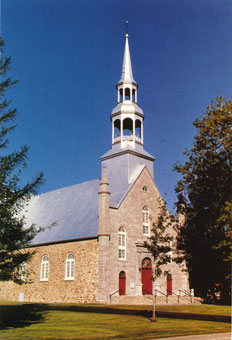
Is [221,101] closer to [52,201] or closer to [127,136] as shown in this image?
[127,136]

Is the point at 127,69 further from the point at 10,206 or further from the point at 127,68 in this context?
the point at 10,206

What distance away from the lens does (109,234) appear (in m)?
32.0

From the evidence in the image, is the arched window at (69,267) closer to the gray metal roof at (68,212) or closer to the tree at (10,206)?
the gray metal roof at (68,212)

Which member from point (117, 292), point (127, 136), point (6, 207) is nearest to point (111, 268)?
point (117, 292)

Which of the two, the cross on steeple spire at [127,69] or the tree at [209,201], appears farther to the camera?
the cross on steeple spire at [127,69]

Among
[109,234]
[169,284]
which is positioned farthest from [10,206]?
[169,284]

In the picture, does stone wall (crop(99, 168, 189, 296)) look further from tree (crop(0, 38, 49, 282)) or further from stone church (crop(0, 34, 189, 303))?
tree (crop(0, 38, 49, 282))

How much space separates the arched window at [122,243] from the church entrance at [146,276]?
291 cm

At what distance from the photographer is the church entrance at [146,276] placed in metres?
34.7

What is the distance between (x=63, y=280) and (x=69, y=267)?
1297 mm

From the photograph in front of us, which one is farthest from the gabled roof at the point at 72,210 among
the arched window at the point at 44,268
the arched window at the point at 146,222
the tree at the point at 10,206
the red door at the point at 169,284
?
the tree at the point at 10,206

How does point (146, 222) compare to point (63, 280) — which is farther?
point (146, 222)

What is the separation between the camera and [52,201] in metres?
44.5

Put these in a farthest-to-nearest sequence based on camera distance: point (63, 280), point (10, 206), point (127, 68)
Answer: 1. point (127, 68)
2. point (63, 280)
3. point (10, 206)
